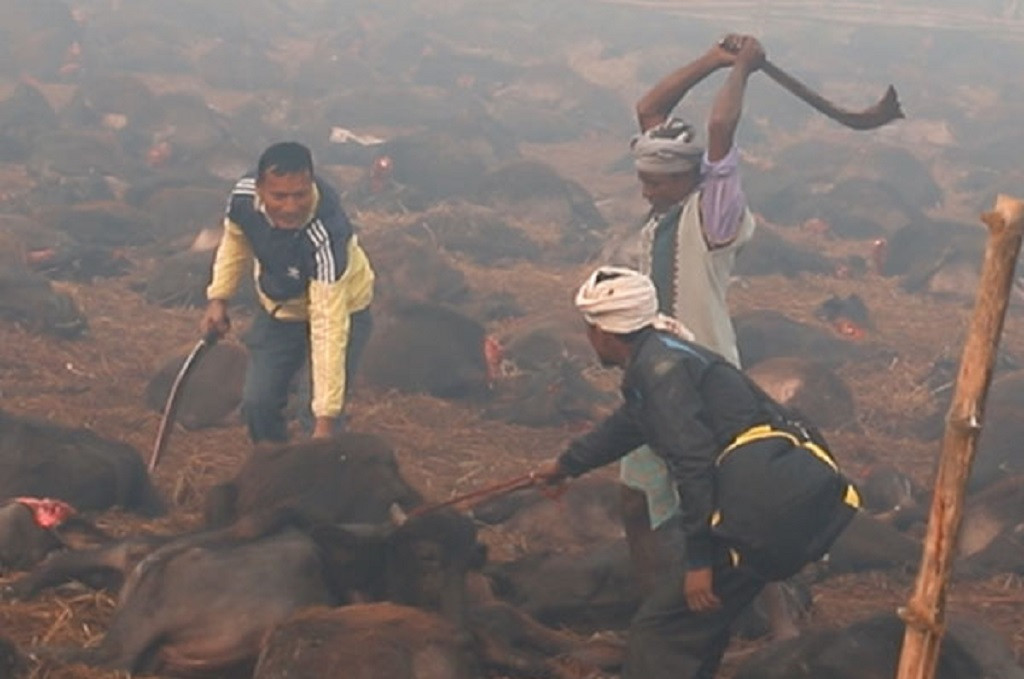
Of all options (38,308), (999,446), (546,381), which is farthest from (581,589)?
(38,308)

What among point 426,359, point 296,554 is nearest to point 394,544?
point 296,554

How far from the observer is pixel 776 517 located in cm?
513

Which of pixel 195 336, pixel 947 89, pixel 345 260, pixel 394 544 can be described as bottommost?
pixel 947 89

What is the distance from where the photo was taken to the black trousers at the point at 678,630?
539 centimetres

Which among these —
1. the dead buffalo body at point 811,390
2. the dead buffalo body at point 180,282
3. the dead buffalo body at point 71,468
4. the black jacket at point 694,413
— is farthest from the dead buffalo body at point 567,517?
the dead buffalo body at point 180,282

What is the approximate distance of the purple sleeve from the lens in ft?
21.6

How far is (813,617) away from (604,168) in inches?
721

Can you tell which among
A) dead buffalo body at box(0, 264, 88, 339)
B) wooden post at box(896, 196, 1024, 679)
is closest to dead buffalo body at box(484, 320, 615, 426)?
dead buffalo body at box(0, 264, 88, 339)

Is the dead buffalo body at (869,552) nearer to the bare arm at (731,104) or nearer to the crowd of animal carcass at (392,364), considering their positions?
the crowd of animal carcass at (392,364)

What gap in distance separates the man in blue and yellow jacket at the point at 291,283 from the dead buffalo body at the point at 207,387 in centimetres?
161

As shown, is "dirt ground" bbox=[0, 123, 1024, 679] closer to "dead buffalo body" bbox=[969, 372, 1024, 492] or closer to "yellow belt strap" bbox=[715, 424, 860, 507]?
"dead buffalo body" bbox=[969, 372, 1024, 492]

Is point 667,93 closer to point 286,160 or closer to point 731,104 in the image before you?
point 731,104

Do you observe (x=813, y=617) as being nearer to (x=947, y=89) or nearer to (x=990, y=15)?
(x=947, y=89)

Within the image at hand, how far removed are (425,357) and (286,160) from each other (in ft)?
13.7
